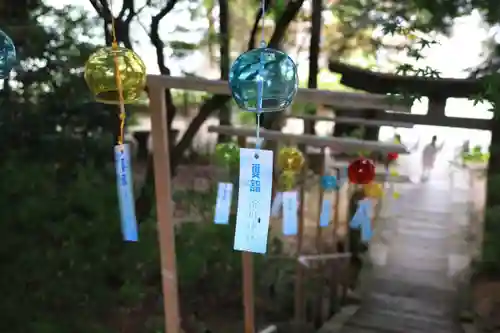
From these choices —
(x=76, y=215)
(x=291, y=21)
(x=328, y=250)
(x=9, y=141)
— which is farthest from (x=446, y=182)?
(x=9, y=141)

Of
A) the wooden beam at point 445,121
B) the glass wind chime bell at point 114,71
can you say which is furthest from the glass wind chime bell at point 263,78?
the wooden beam at point 445,121

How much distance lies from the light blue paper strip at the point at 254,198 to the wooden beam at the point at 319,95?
0.30 metres

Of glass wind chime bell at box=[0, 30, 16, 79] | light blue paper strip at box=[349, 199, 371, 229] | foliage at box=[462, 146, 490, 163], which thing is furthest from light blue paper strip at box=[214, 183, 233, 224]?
foliage at box=[462, 146, 490, 163]

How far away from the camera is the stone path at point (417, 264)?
2404mm

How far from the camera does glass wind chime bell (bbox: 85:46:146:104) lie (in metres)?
1.04

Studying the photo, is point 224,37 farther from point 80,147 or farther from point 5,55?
point 5,55

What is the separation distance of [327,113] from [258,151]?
1382 millimetres

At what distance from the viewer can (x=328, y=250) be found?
2.73 metres

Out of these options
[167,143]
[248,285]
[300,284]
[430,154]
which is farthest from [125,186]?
[430,154]

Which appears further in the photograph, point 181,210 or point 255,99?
point 181,210

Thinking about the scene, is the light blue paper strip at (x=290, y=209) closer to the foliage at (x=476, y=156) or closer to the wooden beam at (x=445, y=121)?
the wooden beam at (x=445, y=121)

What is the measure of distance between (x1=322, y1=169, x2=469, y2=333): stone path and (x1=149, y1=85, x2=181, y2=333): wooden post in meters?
1.19

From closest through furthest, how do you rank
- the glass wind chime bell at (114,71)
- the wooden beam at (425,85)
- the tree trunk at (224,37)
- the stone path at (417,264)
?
the glass wind chime bell at (114,71), the wooden beam at (425,85), the tree trunk at (224,37), the stone path at (417,264)

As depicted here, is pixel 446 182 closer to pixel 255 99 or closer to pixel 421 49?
pixel 421 49
